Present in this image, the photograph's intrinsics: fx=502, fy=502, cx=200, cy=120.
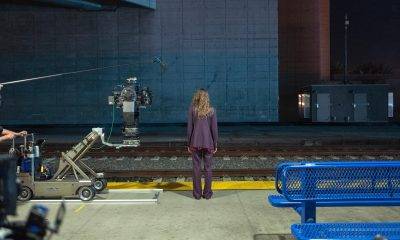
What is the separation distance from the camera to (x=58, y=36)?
88.6 ft

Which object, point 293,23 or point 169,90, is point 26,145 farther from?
point 293,23

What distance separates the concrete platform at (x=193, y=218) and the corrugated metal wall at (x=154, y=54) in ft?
64.0

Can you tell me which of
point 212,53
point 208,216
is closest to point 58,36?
point 212,53

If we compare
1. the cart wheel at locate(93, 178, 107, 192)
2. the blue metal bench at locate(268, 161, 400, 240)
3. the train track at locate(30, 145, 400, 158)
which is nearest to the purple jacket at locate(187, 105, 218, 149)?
the cart wheel at locate(93, 178, 107, 192)

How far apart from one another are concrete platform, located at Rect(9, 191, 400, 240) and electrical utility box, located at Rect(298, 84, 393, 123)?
67.4 feet

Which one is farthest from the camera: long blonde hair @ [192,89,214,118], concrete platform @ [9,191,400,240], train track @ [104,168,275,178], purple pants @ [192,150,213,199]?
train track @ [104,168,275,178]

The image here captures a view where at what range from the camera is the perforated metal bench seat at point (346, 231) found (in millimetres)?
4727

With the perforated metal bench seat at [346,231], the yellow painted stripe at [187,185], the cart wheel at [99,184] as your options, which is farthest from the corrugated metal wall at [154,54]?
the perforated metal bench seat at [346,231]

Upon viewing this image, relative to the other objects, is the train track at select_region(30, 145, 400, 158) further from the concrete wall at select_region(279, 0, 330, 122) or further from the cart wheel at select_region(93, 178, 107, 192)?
the concrete wall at select_region(279, 0, 330, 122)

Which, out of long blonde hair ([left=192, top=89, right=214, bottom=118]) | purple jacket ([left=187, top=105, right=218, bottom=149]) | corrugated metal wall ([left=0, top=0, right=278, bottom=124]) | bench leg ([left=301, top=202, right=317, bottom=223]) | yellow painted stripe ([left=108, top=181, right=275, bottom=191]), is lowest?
yellow painted stripe ([left=108, top=181, right=275, bottom=191])

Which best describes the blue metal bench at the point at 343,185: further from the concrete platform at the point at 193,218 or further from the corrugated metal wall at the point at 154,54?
the corrugated metal wall at the point at 154,54

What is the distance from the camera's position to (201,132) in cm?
791

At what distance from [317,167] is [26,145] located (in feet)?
14.7

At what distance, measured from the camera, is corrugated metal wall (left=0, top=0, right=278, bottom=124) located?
88.6ft
